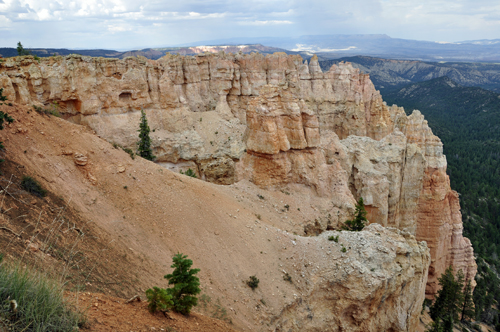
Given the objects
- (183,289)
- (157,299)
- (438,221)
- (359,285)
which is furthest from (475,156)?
(157,299)

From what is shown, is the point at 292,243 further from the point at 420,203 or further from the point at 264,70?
the point at 264,70

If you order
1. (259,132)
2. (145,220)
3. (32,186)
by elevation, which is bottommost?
(145,220)

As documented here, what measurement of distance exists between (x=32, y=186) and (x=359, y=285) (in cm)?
1595

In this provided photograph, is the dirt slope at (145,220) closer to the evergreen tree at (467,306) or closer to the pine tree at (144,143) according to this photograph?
the pine tree at (144,143)

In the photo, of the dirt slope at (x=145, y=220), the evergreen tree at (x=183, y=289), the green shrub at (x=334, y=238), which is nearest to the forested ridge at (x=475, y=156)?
the green shrub at (x=334, y=238)

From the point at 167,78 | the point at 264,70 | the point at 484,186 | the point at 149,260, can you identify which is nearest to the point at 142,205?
the point at 149,260

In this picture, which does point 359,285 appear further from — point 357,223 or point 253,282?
point 357,223

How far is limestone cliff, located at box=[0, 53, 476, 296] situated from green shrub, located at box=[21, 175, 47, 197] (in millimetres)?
15629

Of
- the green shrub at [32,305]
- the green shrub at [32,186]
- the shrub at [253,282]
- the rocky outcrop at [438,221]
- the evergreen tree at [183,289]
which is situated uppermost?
the green shrub at [32,305]

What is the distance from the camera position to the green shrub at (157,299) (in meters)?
8.70

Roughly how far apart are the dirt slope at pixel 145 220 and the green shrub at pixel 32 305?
5807 millimetres

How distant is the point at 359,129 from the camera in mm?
44781

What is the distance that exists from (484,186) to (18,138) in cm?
7642

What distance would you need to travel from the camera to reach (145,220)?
1725 centimetres
